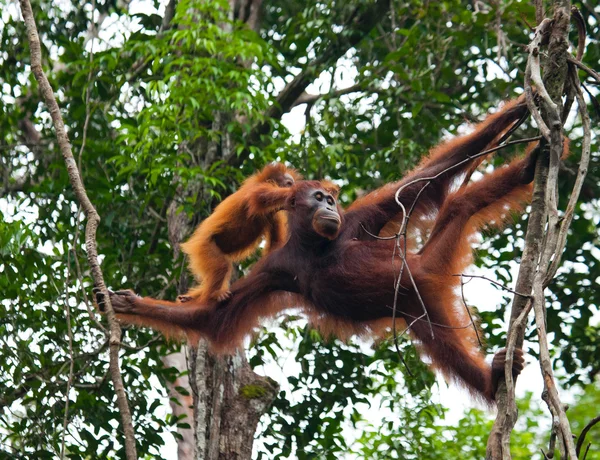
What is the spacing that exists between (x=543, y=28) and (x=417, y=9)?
3.59 m

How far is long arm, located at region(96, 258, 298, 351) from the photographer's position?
5.29 meters

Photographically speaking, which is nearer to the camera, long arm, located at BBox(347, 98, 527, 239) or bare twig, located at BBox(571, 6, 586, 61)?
bare twig, located at BBox(571, 6, 586, 61)

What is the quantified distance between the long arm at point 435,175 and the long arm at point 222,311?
705 mm

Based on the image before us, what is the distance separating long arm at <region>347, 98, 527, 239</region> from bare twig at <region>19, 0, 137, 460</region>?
5.02 ft

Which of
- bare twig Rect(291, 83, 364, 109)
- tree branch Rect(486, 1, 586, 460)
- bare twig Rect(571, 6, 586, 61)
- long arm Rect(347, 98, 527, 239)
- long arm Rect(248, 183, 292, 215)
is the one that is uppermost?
bare twig Rect(291, 83, 364, 109)

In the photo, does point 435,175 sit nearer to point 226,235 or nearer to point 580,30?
point 580,30

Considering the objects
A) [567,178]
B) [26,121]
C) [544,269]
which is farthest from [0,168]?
[544,269]

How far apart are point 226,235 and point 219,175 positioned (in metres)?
0.70

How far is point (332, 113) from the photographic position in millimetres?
7051

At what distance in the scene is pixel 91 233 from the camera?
3.33 metres

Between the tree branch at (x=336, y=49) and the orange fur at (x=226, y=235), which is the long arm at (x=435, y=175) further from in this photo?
the tree branch at (x=336, y=49)

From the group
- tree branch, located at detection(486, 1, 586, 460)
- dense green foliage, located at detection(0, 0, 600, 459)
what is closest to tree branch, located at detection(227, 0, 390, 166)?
dense green foliage, located at detection(0, 0, 600, 459)

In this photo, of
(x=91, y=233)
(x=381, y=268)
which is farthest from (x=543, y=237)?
(x=381, y=268)

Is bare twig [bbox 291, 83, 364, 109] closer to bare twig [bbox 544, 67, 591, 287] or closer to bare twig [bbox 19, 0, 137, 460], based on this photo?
bare twig [bbox 19, 0, 137, 460]
